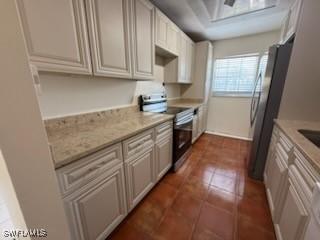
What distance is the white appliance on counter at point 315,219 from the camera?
0.64 m

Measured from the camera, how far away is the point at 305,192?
82cm

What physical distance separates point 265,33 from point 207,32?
3.92 ft

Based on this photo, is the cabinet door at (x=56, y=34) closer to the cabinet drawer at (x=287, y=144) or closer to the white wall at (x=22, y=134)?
the white wall at (x=22, y=134)

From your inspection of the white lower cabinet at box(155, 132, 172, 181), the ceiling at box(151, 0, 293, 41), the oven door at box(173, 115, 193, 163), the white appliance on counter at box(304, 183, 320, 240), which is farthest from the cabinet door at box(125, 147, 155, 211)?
the ceiling at box(151, 0, 293, 41)

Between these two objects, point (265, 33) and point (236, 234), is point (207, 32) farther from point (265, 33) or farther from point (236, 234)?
point (236, 234)

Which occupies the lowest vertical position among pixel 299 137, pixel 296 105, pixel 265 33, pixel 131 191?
pixel 131 191

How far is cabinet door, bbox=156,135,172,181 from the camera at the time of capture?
176 cm

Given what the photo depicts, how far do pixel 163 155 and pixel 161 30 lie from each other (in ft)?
5.69

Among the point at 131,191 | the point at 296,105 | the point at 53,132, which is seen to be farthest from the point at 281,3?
the point at 53,132

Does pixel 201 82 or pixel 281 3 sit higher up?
pixel 281 3

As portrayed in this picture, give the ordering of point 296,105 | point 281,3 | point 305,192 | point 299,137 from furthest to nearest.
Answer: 1. point 281,3
2. point 296,105
3. point 299,137
4. point 305,192

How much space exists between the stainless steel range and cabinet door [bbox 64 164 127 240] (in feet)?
3.42

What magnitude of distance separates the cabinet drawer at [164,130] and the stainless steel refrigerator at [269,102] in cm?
121

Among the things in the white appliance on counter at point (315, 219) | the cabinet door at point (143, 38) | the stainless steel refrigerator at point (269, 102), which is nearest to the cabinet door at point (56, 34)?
the cabinet door at point (143, 38)
